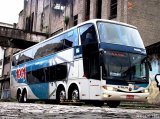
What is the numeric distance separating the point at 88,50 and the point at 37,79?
A: 563 centimetres

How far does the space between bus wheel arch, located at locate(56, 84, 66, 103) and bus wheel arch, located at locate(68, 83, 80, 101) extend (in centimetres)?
56

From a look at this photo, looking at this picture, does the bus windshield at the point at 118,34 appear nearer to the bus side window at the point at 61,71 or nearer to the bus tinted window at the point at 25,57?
the bus side window at the point at 61,71

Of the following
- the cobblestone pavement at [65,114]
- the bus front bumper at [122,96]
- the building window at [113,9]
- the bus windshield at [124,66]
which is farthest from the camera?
the building window at [113,9]

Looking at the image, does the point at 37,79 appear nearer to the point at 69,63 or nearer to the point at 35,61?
the point at 35,61

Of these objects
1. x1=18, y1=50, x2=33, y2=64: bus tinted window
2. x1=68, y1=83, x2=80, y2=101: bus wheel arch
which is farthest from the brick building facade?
x1=68, y1=83, x2=80, y2=101: bus wheel arch

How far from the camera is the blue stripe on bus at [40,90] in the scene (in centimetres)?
1828

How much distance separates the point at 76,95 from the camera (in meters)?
15.2

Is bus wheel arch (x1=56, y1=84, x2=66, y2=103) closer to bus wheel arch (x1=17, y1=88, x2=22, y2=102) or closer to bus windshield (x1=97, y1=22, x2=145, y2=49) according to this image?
bus windshield (x1=97, y1=22, x2=145, y2=49)

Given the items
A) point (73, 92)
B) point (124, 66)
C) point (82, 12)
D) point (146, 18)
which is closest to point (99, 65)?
point (124, 66)

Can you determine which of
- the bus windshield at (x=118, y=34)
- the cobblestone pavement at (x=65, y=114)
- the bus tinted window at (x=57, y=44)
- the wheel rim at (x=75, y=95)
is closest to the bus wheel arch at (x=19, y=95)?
the bus tinted window at (x=57, y=44)

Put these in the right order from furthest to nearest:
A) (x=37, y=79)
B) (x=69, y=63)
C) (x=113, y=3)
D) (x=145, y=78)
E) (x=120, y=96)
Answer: (x=113, y=3) < (x=37, y=79) < (x=69, y=63) < (x=145, y=78) < (x=120, y=96)

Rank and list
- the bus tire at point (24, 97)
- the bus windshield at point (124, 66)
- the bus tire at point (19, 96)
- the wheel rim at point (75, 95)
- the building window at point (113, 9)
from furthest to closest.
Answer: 1. the building window at point (113, 9)
2. the bus tire at point (19, 96)
3. the bus tire at point (24, 97)
4. the wheel rim at point (75, 95)
5. the bus windshield at point (124, 66)

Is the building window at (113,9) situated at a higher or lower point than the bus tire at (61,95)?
higher

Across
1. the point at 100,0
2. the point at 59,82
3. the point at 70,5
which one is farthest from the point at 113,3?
the point at 59,82
